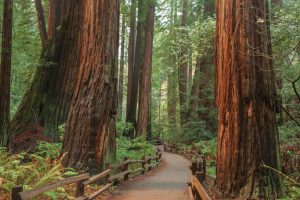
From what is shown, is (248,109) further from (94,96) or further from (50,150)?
(50,150)

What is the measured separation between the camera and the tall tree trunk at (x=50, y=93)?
15688 mm

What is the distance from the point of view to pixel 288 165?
1246 cm

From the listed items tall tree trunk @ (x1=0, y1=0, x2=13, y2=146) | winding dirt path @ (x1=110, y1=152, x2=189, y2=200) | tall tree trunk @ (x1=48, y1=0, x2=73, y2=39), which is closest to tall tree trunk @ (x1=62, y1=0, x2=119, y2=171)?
winding dirt path @ (x1=110, y1=152, x2=189, y2=200)

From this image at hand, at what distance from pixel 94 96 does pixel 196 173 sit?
4.16 metres

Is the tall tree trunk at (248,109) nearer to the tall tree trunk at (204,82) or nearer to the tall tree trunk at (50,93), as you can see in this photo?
the tall tree trunk at (50,93)

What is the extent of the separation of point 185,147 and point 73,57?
46.2 feet

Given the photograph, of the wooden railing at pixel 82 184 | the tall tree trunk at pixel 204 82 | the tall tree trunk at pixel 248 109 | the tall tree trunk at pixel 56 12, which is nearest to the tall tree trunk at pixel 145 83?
the tall tree trunk at pixel 204 82

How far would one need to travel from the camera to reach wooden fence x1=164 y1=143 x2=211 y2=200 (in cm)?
726

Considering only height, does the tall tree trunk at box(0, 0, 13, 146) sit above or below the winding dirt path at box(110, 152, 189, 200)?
above

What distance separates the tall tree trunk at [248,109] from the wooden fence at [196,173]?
0.57m

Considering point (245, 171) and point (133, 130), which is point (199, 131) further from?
point (245, 171)

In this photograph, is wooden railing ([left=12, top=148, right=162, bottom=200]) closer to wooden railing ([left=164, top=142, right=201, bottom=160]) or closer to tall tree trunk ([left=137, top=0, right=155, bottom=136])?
wooden railing ([left=164, top=142, right=201, bottom=160])

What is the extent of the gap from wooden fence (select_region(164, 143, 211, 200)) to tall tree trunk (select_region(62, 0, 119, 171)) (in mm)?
2684

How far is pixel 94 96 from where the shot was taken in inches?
454
